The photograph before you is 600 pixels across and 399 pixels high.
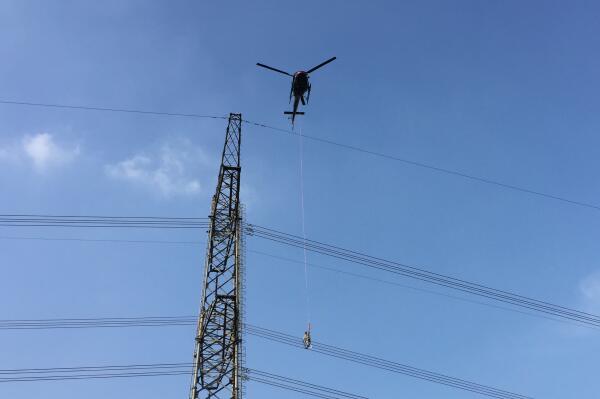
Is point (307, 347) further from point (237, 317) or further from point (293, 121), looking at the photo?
point (293, 121)

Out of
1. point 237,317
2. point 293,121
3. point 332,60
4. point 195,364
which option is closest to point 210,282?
point 237,317

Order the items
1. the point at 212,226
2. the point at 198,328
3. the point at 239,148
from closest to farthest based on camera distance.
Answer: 1. the point at 198,328
2. the point at 212,226
3. the point at 239,148

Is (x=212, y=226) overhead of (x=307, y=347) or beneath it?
overhead

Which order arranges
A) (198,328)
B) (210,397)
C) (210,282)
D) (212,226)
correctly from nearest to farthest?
1. (210,397)
2. (198,328)
3. (210,282)
4. (212,226)

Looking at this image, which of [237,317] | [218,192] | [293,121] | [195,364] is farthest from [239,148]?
[195,364]

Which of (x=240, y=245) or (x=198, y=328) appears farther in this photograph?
(x=240, y=245)

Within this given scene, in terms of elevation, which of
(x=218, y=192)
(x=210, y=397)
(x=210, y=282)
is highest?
(x=218, y=192)

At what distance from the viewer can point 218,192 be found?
54.6m

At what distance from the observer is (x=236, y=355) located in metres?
44.2

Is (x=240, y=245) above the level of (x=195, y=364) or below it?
above

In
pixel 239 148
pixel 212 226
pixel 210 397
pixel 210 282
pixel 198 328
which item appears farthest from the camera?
pixel 239 148

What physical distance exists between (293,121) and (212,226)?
12.2 m

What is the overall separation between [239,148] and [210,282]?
16263 mm

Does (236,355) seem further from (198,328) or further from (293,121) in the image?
(293,121)
